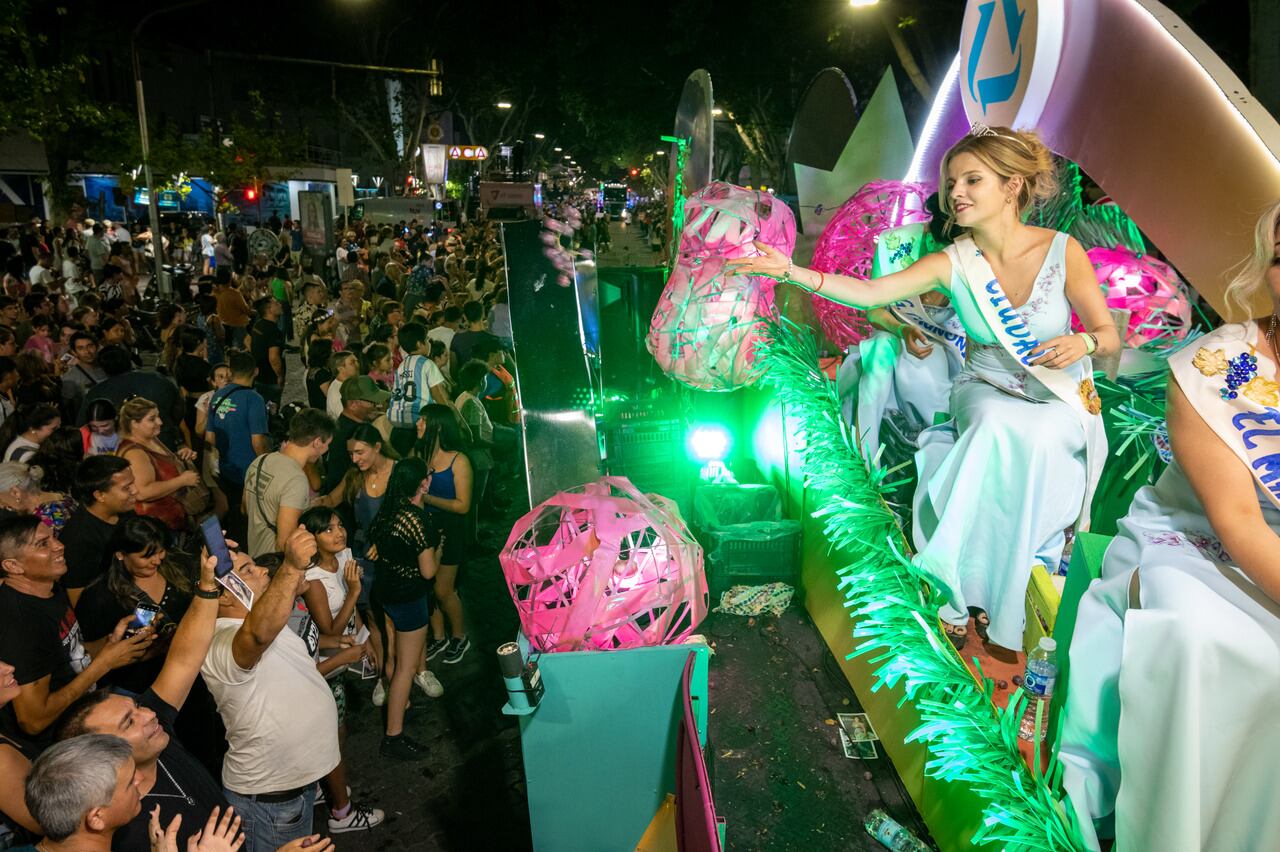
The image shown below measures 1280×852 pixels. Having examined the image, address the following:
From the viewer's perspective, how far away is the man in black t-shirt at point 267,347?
8289 millimetres

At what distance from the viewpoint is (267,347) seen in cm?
835

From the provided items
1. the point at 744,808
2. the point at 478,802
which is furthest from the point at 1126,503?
the point at 478,802

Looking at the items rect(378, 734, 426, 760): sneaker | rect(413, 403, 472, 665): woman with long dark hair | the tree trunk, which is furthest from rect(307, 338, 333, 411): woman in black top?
the tree trunk

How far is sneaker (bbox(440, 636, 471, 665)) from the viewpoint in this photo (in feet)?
18.8

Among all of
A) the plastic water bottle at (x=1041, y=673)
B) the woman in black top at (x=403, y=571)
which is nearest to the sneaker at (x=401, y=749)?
the woman in black top at (x=403, y=571)

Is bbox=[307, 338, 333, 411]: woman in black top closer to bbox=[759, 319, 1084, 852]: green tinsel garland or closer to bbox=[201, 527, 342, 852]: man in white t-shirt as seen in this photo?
bbox=[201, 527, 342, 852]: man in white t-shirt

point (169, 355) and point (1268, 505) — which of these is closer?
point (1268, 505)

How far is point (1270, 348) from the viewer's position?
196 centimetres

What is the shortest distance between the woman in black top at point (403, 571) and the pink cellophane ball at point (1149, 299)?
3623mm

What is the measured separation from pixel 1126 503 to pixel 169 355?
8.66 metres

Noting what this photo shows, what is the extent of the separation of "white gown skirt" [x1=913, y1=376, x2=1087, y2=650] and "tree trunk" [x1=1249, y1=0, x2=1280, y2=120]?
6670 mm

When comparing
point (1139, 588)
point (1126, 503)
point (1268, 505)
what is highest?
point (1268, 505)

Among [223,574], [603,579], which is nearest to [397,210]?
[223,574]

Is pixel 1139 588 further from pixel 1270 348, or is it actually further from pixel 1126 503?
pixel 1126 503
